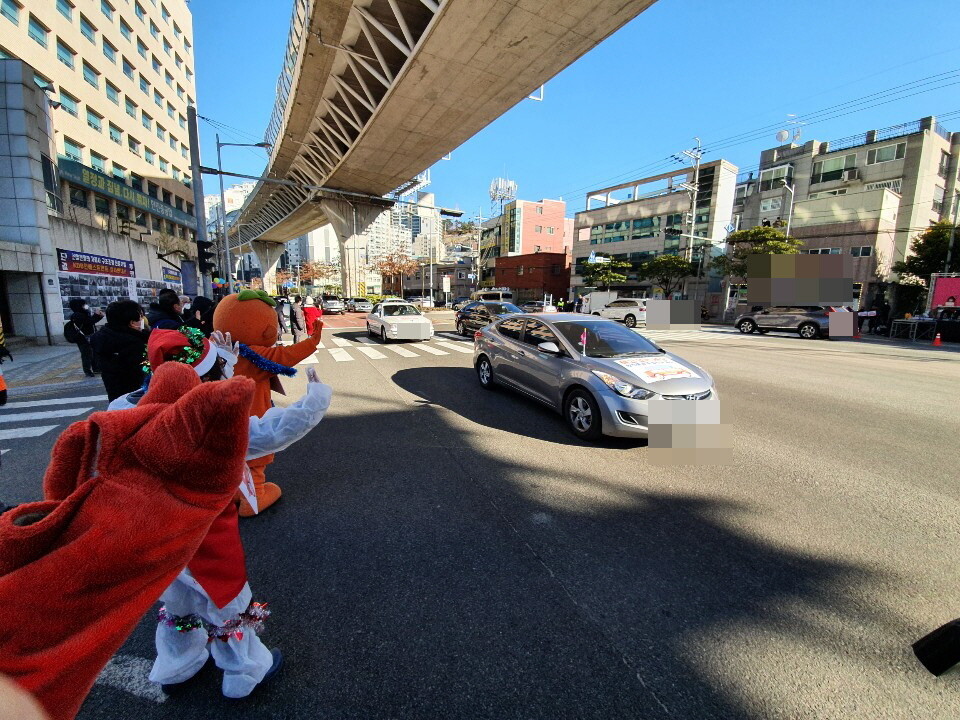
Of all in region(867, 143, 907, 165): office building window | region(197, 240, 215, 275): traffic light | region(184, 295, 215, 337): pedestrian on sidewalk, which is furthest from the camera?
region(867, 143, 907, 165): office building window

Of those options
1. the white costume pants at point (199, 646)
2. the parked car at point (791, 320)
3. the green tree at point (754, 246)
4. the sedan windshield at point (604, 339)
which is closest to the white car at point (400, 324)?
the sedan windshield at point (604, 339)

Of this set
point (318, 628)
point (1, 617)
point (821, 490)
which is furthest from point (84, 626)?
point (821, 490)

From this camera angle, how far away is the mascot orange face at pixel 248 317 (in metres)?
3.04

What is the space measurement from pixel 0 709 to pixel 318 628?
1790 mm

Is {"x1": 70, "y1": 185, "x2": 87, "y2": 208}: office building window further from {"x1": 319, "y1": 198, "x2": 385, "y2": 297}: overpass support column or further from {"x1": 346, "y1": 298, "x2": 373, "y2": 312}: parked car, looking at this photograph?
{"x1": 346, "y1": 298, "x2": 373, "y2": 312}: parked car

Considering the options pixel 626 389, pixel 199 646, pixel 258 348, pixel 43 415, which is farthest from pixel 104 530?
pixel 43 415

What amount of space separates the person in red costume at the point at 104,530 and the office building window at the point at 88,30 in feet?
126

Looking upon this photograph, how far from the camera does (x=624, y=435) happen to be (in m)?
4.41

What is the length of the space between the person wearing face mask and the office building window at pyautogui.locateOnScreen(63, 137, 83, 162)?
96.9ft

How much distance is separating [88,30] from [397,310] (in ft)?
97.8

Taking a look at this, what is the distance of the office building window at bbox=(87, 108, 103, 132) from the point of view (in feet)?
83.4

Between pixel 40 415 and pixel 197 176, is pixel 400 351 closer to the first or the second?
pixel 40 415

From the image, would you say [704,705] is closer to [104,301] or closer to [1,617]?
[1,617]

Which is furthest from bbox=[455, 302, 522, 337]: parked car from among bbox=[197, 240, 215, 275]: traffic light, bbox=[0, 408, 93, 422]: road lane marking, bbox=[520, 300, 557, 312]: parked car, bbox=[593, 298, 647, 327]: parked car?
bbox=[0, 408, 93, 422]: road lane marking
